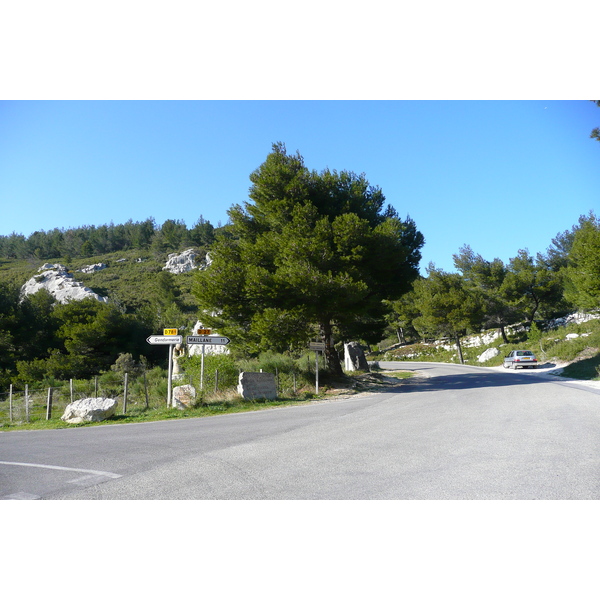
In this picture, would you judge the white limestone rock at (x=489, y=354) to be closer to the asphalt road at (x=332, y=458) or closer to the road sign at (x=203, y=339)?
the asphalt road at (x=332, y=458)

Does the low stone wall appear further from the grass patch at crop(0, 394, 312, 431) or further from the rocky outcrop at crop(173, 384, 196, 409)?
the rocky outcrop at crop(173, 384, 196, 409)

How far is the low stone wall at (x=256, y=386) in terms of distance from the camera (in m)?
16.0

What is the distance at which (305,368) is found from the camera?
21609 mm

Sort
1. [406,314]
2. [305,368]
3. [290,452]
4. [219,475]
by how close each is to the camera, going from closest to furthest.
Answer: [219,475]
[290,452]
[305,368]
[406,314]

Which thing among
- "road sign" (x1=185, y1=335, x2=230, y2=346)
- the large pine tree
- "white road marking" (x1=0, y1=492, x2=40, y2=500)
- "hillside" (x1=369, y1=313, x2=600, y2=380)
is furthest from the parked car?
"white road marking" (x1=0, y1=492, x2=40, y2=500)

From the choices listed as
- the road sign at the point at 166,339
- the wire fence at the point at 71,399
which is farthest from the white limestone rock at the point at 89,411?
the road sign at the point at 166,339

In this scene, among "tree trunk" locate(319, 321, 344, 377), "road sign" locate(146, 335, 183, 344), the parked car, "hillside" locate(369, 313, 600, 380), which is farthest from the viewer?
the parked car

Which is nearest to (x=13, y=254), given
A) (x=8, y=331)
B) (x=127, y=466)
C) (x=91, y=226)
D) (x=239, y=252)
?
(x=91, y=226)

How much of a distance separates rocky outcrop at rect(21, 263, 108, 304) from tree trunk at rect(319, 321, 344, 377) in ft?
154

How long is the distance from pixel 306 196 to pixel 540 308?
39.7 m

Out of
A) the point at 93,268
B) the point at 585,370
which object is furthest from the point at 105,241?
the point at 585,370

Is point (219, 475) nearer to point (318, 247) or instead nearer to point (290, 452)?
point (290, 452)

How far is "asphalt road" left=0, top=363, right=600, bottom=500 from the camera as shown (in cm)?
483

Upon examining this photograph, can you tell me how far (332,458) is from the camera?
6.27 m
